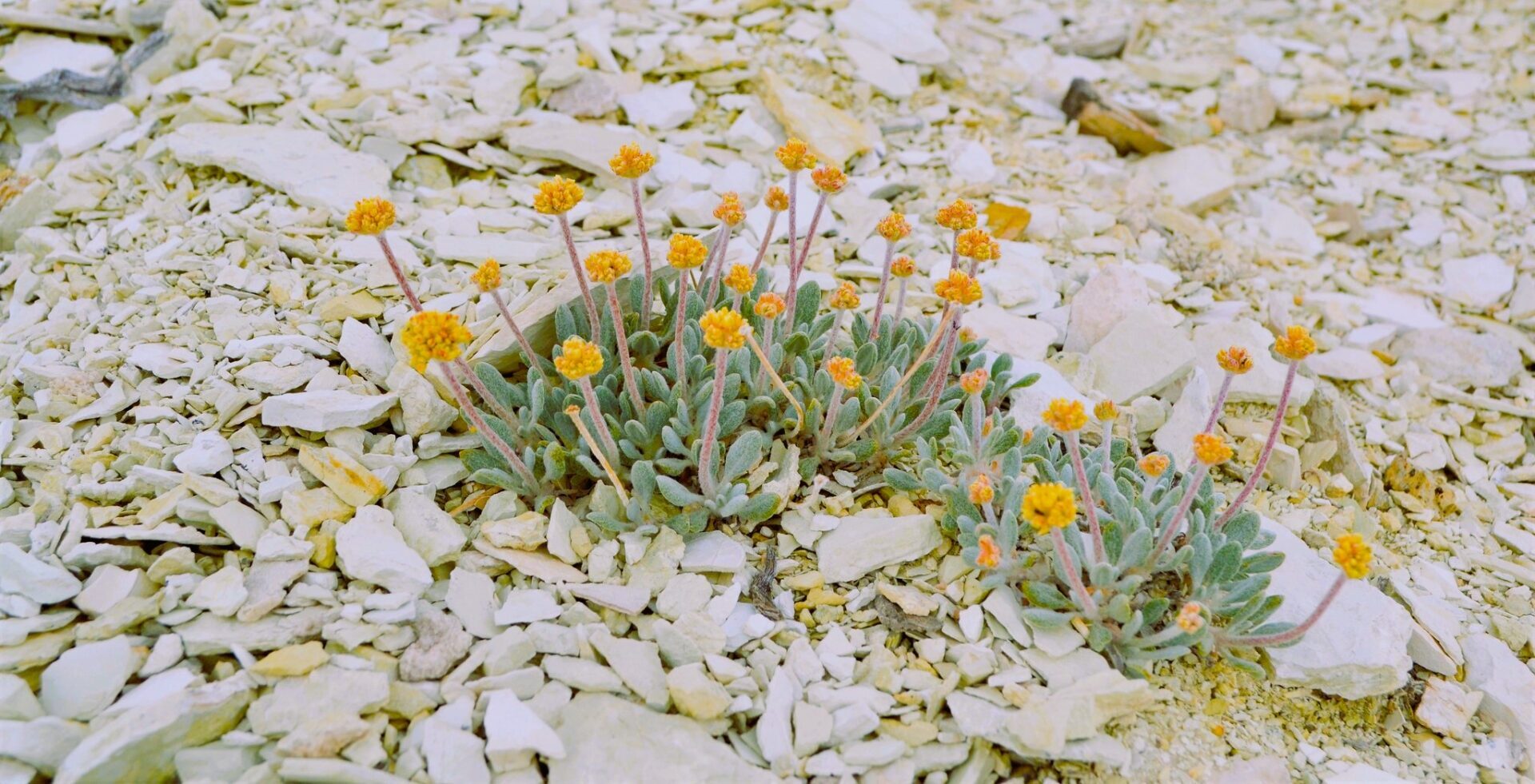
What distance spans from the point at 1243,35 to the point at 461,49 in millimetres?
6099

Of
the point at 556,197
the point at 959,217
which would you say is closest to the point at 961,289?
the point at 959,217

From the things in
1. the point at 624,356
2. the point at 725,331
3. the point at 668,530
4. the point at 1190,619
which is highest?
the point at 725,331

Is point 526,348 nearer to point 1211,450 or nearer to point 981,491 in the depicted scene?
point 981,491

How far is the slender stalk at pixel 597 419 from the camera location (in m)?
3.27

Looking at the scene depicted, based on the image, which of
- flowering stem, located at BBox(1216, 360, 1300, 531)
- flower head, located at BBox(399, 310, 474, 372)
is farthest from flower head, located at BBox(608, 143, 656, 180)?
flowering stem, located at BBox(1216, 360, 1300, 531)

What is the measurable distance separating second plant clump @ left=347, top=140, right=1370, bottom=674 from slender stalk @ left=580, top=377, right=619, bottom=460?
0.03ft

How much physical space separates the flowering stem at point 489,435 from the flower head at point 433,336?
0.20 meters

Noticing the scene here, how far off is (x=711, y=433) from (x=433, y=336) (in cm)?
95

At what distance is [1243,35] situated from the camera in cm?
816

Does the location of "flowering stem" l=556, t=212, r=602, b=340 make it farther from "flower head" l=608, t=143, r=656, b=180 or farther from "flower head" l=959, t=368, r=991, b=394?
Answer: "flower head" l=959, t=368, r=991, b=394

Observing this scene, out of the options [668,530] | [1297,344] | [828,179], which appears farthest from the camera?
[828,179]

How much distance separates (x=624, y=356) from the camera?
11.8 feet

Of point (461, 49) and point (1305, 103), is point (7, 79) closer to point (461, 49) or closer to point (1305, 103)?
point (461, 49)

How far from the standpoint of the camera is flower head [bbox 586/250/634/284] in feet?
11.1
